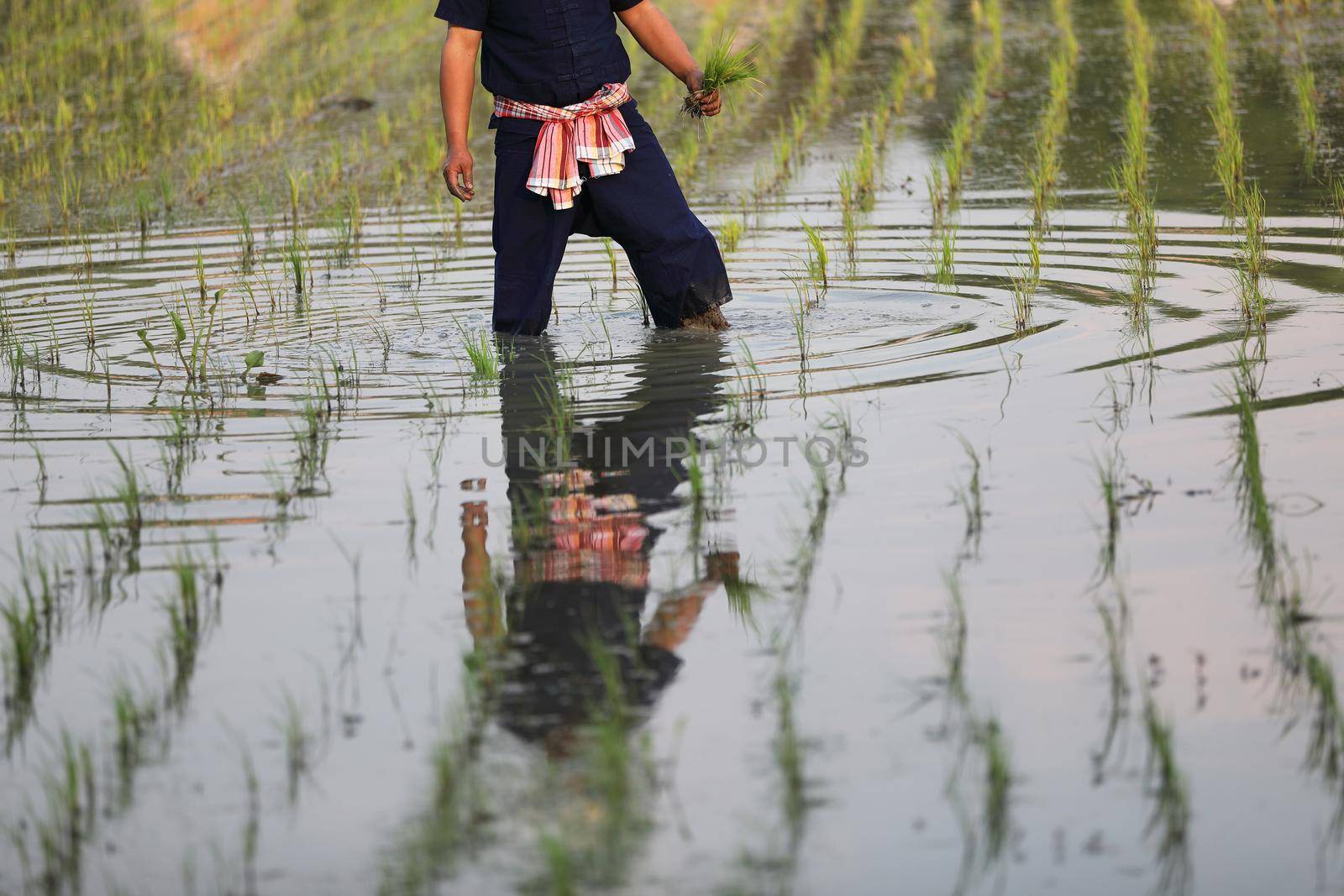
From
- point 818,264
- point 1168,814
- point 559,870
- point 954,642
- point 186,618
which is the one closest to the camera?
point 559,870

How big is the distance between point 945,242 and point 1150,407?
156cm

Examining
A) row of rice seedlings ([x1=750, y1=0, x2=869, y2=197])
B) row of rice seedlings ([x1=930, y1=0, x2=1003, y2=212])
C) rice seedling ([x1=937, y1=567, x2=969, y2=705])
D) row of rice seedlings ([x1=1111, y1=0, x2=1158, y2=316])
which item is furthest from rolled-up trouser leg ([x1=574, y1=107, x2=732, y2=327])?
row of rice seedlings ([x1=750, y1=0, x2=869, y2=197])

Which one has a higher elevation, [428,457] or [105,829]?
[428,457]

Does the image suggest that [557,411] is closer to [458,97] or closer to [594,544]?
[594,544]

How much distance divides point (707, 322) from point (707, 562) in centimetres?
199

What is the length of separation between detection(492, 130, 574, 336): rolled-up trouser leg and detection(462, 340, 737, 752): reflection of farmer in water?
2.36 feet

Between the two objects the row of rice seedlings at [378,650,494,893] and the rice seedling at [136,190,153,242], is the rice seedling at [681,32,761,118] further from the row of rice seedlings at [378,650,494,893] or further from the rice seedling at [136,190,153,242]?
the rice seedling at [136,190,153,242]

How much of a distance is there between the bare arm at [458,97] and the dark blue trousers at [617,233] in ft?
0.33

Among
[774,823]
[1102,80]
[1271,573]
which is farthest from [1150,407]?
[1102,80]

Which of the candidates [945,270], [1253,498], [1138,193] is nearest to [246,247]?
[945,270]

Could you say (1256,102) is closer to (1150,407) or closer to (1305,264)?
(1305,264)

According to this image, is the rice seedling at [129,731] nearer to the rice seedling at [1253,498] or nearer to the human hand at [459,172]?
the rice seedling at [1253,498]

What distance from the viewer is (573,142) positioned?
4449 millimetres

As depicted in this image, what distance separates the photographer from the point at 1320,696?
7.12 feet
